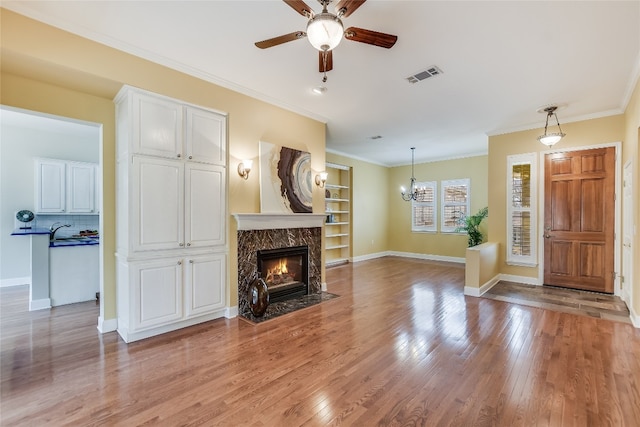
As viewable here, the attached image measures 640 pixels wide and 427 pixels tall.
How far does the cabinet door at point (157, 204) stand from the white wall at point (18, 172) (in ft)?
10.8

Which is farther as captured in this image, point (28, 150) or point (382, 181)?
point (382, 181)

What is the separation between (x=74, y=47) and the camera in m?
2.69

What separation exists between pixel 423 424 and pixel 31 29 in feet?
14.5

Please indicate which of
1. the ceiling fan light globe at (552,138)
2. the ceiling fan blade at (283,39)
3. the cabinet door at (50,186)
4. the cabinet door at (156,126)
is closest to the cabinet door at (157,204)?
the cabinet door at (156,126)

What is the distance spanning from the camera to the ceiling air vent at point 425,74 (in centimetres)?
338

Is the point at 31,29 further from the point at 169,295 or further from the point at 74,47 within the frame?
the point at 169,295

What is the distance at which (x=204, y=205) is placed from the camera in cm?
357

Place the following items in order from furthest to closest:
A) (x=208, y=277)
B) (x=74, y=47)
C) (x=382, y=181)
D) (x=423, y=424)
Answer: (x=382, y=181), (x=208, y=277), (x=74, y=47), (x=423, y=424)

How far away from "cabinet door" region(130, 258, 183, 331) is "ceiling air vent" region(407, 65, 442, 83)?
3.64 meters

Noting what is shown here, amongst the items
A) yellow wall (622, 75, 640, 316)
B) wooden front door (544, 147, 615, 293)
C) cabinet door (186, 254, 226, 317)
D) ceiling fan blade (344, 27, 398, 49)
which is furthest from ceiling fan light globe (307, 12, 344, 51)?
wooden front door (544, 147, 615, 293)

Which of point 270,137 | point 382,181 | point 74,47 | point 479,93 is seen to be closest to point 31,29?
point 74,47

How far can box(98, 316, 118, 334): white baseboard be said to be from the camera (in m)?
3.28

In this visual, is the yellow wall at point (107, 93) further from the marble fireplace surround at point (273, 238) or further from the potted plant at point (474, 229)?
the potted plant at point (474, 229)

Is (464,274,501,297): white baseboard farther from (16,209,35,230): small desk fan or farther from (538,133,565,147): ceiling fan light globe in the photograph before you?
(16,209,35,230): small desk fan
